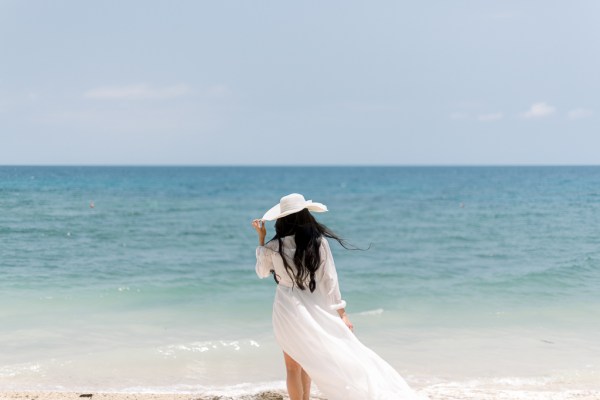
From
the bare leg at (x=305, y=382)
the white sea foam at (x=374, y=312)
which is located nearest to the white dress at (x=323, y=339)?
the bare leg at (x=305, y=382)

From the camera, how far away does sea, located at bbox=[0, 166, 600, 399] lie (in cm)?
667

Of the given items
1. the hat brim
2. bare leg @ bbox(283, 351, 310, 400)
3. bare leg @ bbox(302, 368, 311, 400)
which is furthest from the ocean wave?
the hat brim

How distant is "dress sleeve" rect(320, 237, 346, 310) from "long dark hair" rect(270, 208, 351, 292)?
0.05m

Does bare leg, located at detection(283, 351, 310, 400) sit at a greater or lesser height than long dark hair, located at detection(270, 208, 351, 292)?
Result: lesser

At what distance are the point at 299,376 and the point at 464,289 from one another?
25.5 ft

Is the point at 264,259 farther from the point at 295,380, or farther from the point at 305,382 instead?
the point at 305,382

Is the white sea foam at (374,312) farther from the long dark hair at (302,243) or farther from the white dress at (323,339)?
the long dark hair at (302,243)

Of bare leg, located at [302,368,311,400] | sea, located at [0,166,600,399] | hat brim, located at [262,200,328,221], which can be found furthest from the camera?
sea, located at [0,166,600,399]

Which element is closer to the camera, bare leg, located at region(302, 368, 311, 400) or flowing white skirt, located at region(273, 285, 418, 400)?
flowing white skirt, located at region(273, 285, 418, 400)

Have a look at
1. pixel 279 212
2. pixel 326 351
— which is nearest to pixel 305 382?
pixel 326 351

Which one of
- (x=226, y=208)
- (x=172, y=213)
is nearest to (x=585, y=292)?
(x=172, y=213)

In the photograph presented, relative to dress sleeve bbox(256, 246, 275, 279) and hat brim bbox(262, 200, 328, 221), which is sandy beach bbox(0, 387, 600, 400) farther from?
hat brim bbox(262, 200, 328, 221)

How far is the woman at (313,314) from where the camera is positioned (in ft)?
13.8

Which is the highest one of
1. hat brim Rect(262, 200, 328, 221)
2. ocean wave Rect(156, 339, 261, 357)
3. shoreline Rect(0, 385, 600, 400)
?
hat brim Rect(262, 200, 328, 221)
